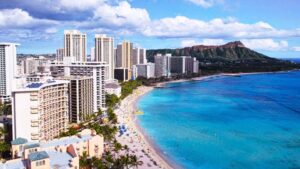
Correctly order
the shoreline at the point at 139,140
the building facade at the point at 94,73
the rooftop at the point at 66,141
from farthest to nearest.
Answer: the building facade at the point at 94,73 → the shoreline at the point at 139,140 → the rooftop at the point at 66,141

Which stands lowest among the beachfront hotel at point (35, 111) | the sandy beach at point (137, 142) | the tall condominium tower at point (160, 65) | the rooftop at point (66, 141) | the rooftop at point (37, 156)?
the sandy beach at point (137, 142)

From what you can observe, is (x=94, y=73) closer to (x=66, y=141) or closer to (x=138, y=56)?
(x=66, y=141)

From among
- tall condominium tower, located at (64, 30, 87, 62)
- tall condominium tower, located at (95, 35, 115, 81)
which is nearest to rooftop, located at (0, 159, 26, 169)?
tall condominium tower, located at (64, 30, 87, 62)

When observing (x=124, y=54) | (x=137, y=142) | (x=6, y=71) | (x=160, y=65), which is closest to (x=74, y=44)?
(x=6, y=71)

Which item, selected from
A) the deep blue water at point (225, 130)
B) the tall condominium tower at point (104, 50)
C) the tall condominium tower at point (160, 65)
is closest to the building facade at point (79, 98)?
the deep blue water at point (225, 130)

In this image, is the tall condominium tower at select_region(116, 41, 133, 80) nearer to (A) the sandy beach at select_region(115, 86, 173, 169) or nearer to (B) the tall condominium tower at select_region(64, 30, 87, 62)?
(B) the tall condominium tower at select_region(64, 30, 87, 62)

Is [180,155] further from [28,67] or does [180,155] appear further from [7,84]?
[28,67]

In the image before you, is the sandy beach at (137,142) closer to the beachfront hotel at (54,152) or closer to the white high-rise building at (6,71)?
the beachfront hotel at (54,152)
